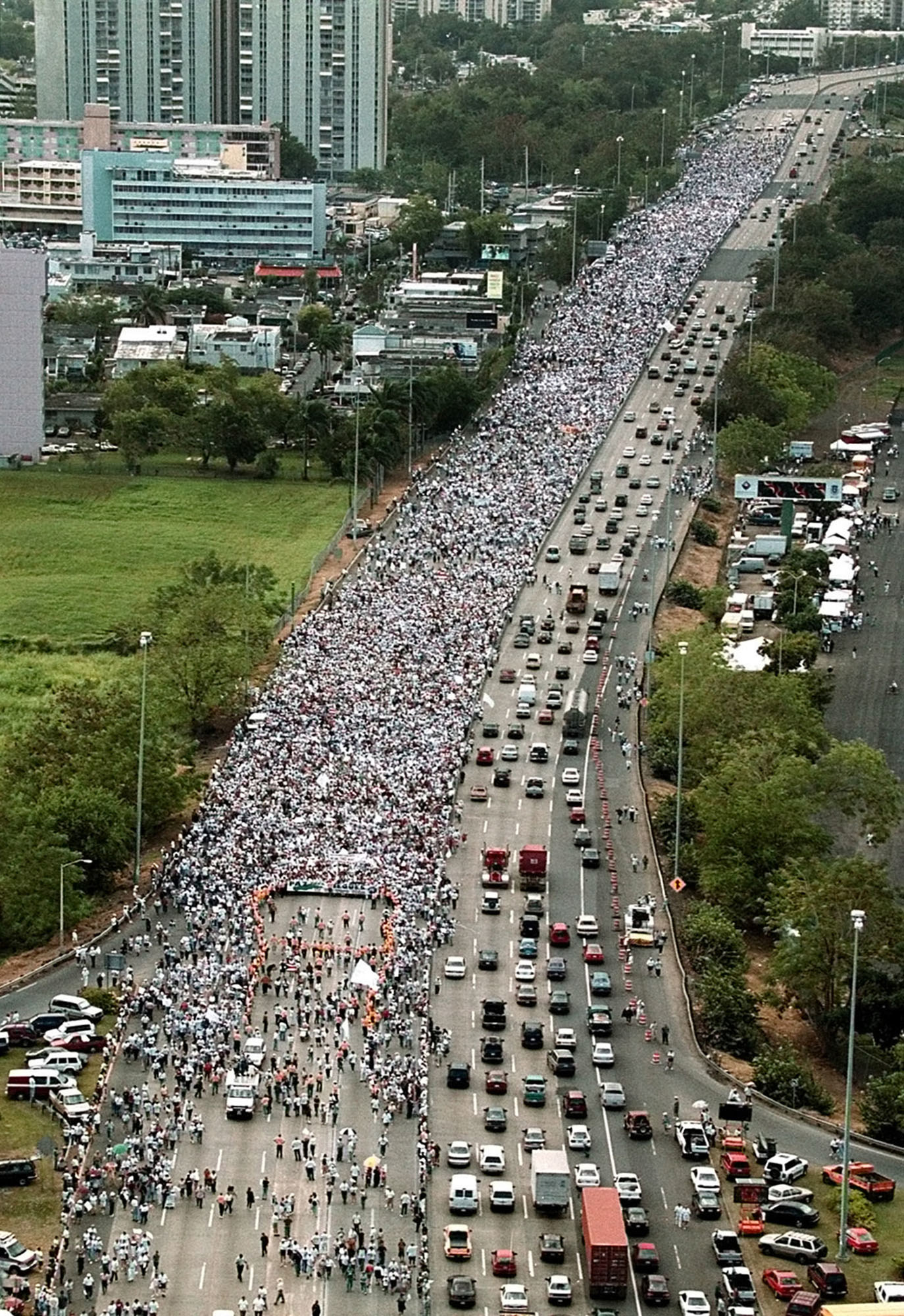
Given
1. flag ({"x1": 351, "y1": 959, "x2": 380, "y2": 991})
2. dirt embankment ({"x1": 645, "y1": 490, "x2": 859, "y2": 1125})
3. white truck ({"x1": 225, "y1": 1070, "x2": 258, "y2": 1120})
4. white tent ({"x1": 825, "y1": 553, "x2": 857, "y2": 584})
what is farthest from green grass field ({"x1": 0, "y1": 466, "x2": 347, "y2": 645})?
white truck ({"x1": 225, "y1": 1070, "x2": 258, "y2": 1120})

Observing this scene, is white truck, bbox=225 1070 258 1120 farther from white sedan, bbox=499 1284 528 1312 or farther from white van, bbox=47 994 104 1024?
white sedan, bbox=499 1284 528 1312

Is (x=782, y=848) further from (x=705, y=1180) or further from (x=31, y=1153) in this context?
(x=31, y=1153)

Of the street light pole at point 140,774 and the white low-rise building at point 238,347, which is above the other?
the white low-rise building at point 238,347

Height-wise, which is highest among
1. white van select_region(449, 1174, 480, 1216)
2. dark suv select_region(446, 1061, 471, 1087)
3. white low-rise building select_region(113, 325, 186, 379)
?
white low-rise building select_region(113, 325, 186, 379)

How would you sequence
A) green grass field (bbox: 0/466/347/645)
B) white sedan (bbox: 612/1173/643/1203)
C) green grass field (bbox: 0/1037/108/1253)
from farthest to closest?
green grass field (bbox: 0/466/347/645) < white sedan (bbox: 612/1173/643/1203) < green grass field (bbox: 0/1037/108/1253)

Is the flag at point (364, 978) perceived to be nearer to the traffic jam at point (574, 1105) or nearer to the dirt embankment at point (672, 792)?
the traffic jam at point (574, 1105)

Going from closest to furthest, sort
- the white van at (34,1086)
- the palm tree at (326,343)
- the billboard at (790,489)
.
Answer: the white van at (34,1086) → the billboard at (790,489) → the palm tree at (326,343)

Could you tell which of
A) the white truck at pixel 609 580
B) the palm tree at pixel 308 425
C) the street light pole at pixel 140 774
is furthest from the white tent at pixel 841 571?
the street light pole at pixel 140 774

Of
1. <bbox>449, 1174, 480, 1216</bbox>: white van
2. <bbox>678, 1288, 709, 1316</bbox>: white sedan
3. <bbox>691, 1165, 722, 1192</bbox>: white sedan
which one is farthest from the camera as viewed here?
<bbox>691, 1165, 722, 1192</bbox>: white sedan
